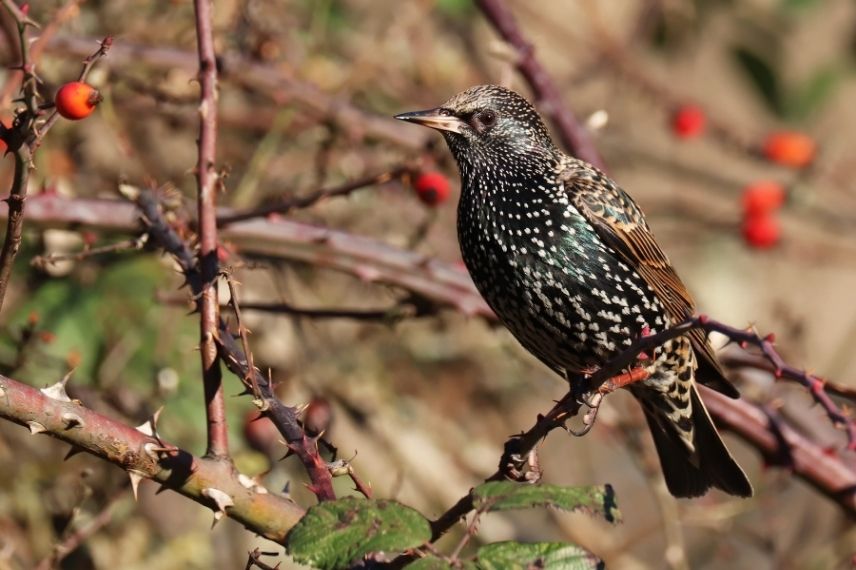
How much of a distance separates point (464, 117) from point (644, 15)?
3.29m

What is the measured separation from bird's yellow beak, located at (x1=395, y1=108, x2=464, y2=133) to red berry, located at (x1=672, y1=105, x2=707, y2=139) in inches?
81.5

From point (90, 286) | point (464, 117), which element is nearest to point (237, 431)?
point (90, 286)

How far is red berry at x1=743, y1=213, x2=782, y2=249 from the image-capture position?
5.46 metres

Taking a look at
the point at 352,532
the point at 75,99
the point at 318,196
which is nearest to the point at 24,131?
the point at 75,99

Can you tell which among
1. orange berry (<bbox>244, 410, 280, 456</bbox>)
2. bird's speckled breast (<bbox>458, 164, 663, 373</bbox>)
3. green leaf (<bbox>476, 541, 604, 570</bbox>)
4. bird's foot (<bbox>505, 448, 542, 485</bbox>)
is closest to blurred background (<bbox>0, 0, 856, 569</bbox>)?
orange berry (<bbox>244, 410, 280, 456</bbox>)

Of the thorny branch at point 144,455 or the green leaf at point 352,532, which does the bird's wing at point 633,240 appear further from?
the green leaf at point 352,532

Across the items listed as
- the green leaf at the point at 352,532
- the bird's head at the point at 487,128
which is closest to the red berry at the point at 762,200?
the bird's head at the point at 487,128

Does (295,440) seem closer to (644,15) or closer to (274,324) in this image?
(274,324)

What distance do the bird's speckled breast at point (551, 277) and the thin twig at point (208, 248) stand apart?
1.16 m

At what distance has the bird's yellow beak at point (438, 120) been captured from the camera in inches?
145

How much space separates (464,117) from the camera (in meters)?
3.89

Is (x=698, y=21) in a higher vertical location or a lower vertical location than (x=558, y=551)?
higher

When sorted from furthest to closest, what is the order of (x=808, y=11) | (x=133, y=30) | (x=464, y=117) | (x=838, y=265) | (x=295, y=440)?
(x=838, y=265)
(x=808, y=11)
(x=133, y=30)
(x=464, y=117)
(x=295, y=440)

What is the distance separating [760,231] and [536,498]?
3728 millimetres
